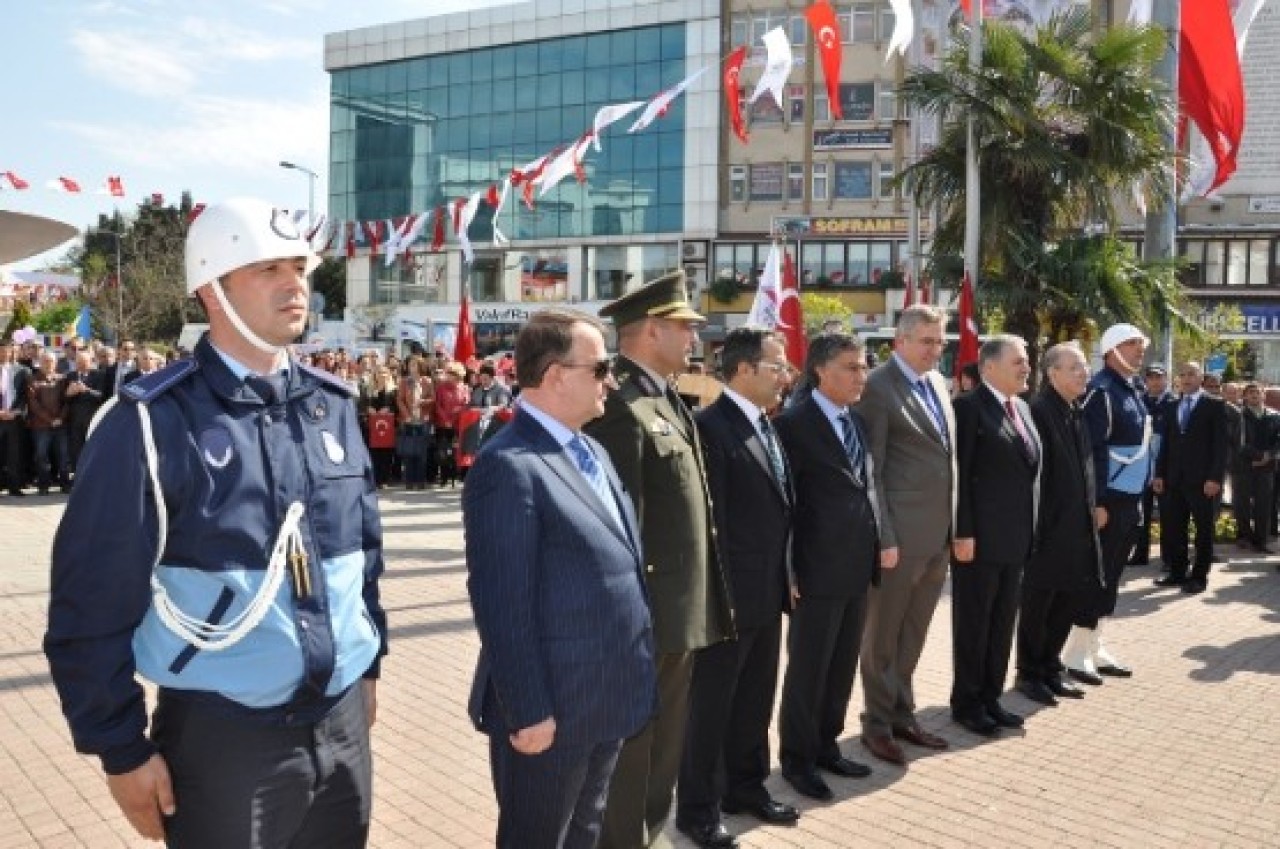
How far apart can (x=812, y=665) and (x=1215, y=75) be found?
11396mm

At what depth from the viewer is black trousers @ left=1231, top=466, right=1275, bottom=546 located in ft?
41.0

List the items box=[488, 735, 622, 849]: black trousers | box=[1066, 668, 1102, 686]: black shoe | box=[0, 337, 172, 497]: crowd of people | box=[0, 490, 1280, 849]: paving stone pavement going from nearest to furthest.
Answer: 1. box=[488, 735, 622, 849]: black trousers
2. box=[0, 490, 1280, 849]: paving stone pavement
3. box=[1066, 668, 1102, 686]: black shoe
4. box=[0, 337, 172, 497]: crowd of people

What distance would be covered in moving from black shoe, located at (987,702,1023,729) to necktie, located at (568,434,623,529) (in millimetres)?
3614

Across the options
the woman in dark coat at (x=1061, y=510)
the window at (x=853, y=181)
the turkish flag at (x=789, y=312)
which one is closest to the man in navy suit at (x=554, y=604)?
the woman in dark coat at (x=1061, y=510)

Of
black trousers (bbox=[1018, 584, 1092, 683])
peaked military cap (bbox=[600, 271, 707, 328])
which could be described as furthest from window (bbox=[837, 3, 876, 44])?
peaked military cap (bbox=[600, 271, 707, 328])

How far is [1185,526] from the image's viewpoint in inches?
409

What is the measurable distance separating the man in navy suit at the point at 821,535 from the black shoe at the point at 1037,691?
208 cm

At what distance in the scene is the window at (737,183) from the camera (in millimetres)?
47931

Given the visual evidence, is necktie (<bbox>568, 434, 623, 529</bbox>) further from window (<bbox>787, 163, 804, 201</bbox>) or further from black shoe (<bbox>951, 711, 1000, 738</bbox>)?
window (<bbox>787, 163, 804, 201</bbox>)

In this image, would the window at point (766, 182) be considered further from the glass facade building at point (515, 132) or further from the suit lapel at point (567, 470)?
the suit lapel at point (567, 470)

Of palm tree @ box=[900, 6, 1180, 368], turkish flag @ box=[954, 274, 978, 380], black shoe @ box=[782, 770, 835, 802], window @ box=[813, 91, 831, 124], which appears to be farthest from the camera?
window @ box=[813, 91, 831, 124]

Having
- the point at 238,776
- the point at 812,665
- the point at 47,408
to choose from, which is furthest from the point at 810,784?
the point at 47,408

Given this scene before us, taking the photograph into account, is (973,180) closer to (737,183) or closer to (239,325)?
(239,325)

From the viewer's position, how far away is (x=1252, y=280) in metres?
41.2
